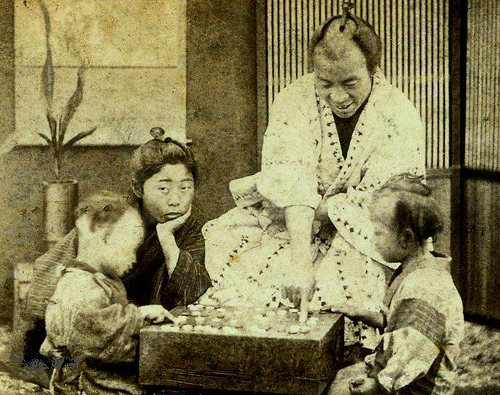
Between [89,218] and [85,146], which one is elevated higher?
[85,146]

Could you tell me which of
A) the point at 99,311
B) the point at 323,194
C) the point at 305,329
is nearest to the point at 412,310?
the point at 305,329

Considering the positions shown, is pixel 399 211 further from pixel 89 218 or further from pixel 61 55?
pixel 61 55

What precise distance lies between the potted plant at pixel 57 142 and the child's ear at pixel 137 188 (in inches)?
13.3

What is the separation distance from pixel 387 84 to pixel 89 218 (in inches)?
61.3

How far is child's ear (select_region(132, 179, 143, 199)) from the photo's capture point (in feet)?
14.5

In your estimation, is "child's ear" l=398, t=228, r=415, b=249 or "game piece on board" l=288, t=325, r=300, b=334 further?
"child's ear" l=398, t=228, r=415, b=249

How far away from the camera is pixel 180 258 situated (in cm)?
439

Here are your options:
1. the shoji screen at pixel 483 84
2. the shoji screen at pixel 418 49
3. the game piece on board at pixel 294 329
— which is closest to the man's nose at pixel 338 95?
the shoji screen at pixel 418 49

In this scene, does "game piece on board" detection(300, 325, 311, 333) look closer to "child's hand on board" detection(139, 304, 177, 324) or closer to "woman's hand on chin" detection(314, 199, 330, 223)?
"child's hand on board" detection(139, 304, 177, 324)

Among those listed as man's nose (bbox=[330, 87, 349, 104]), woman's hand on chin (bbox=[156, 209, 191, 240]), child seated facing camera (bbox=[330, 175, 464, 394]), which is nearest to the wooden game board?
child seated facing camera (bbox=[330, 175, 464, 394])

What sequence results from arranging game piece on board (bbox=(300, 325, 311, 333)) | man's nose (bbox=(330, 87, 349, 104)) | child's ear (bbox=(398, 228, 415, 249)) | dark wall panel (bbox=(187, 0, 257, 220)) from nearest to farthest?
game piece on board (bbox=(300, 325, 311, 333)) < child's ear (bbox=(398, 228, 415, 249)) < man's nose (bbox=(330, 87, 349, 104)) < dark wall panel (bbox=(187, 0, 257, 220))

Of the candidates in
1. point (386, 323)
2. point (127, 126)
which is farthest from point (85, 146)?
point (386, 323)

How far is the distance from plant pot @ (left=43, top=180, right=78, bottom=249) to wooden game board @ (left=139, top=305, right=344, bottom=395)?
41.1 inches

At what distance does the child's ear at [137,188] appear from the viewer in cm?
443
